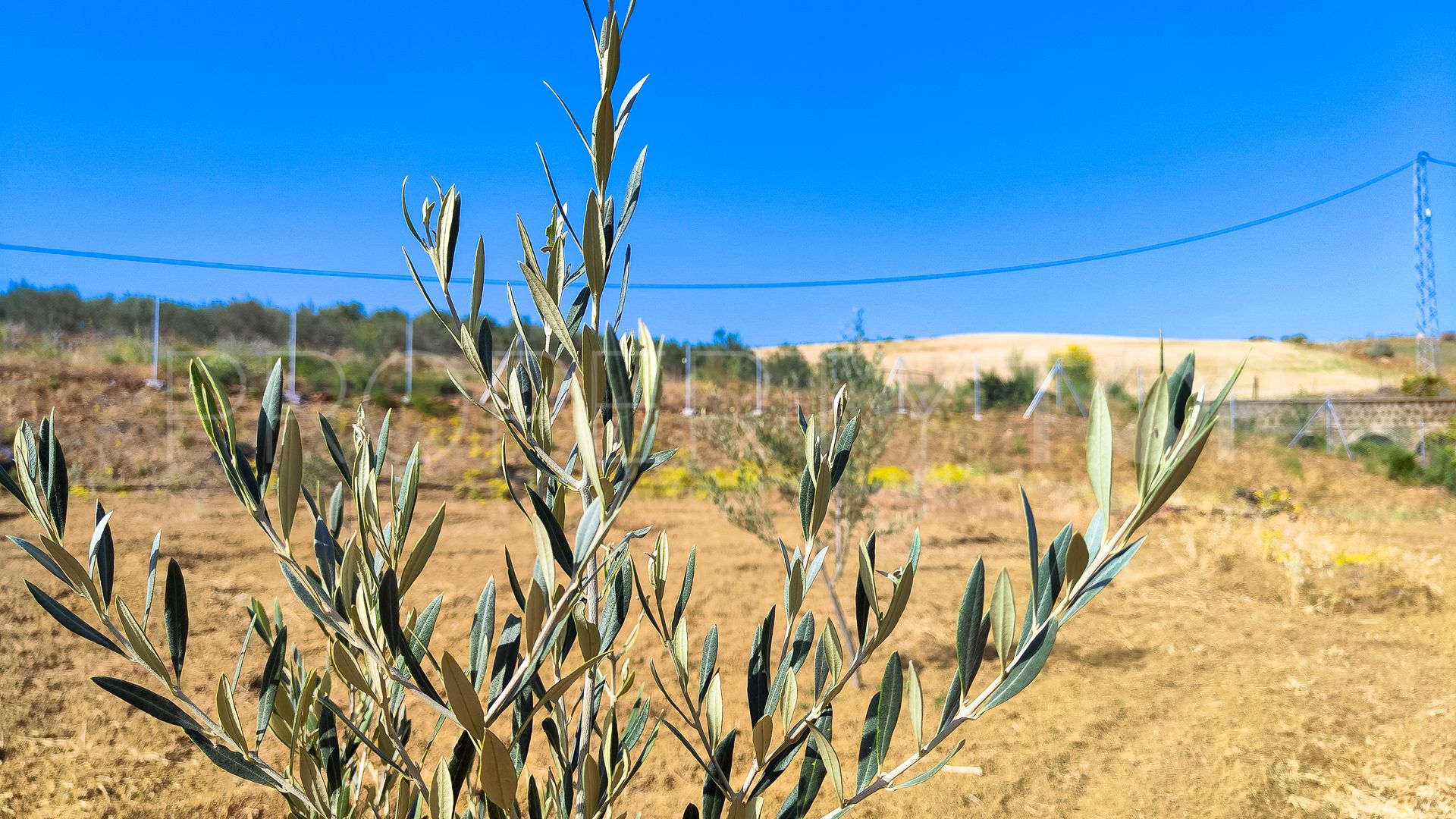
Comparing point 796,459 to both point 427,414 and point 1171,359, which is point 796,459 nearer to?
point 427,414

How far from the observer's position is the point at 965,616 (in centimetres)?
81

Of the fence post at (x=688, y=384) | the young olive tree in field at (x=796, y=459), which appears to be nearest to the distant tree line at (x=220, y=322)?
the fence post at (x=688, y=384)

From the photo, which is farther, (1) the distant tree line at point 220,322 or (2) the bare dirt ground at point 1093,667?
(1) the distant tree line at point 220,322

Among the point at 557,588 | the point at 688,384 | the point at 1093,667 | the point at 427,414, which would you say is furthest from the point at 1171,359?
the point at 557,588

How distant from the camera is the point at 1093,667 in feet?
16.1

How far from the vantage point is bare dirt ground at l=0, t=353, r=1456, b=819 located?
3.18 metres

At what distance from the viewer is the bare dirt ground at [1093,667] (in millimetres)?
3178

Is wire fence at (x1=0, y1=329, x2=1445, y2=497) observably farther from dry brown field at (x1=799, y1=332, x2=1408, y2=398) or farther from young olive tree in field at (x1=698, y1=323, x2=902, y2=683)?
dry brown field at (x1=799, y1=332, x2=1408, y2=398)

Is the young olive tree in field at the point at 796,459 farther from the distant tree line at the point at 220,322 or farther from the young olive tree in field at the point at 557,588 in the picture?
the distant tree line at the point at 220,322

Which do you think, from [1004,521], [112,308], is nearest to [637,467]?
[1004,521]

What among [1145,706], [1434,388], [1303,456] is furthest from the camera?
[1434,388]

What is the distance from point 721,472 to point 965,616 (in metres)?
10.7

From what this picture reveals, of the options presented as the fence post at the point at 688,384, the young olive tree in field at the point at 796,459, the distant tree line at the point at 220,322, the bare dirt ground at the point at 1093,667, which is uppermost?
the distant tree line at the point at 220,322

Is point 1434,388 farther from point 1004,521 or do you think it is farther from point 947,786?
point 947,786
